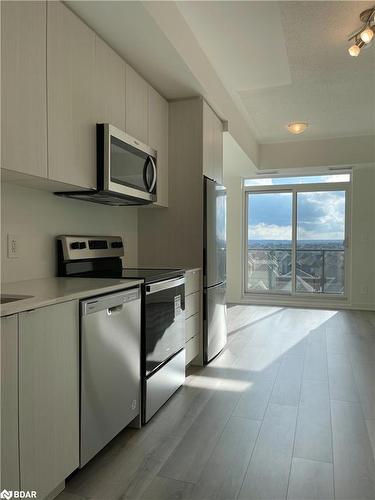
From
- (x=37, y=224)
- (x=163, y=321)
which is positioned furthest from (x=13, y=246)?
(x=163, y=321)

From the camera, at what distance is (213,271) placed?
3.43m

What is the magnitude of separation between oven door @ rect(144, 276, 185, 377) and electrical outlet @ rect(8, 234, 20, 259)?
29.2 inches

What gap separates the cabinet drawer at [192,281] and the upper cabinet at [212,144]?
35.3 inches

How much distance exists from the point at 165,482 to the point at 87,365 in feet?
2.06

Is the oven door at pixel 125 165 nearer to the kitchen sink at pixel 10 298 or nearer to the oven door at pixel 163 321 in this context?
the oven door at pixel 163 321

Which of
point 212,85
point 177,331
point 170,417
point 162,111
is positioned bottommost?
point 170,417

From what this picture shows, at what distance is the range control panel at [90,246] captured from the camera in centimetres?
236

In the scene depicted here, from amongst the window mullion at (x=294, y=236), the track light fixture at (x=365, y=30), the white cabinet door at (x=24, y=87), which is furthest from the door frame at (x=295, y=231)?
the white cabinet door at (x=24, y=87)

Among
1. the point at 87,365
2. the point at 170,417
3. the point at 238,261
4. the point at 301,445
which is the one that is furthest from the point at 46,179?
the point at 238,261

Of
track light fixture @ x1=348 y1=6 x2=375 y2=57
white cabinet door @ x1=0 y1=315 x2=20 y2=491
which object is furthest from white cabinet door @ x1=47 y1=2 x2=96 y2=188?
track light fixture @ x1=348 y1=6 x2=375 y2=57

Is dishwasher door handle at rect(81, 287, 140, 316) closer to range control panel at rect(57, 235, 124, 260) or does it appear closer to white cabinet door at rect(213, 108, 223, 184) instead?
range control panel at rect(57, 235, 124, 260)

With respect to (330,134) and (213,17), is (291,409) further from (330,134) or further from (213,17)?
(330,134)

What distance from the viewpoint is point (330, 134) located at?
5.44m

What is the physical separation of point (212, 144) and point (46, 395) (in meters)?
2.76
